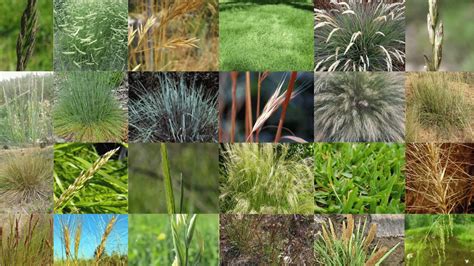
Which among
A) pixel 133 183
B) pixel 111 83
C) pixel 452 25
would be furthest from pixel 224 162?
pixel 452 25

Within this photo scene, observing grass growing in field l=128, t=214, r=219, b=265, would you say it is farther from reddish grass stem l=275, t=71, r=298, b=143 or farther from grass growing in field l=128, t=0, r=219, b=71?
Result: grass growing in field l=128, t=0, r=219, b=71

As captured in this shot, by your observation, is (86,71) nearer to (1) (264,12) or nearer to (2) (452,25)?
(1) (264,12)

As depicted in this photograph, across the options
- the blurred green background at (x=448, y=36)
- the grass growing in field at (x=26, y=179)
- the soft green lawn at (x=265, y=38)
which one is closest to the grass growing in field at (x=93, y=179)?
the grass growing in field at (x=26, y=179)

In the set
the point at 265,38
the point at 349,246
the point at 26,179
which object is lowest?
the point at 349,246

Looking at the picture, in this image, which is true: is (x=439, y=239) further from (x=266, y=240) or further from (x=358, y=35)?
(x=358, y=35)

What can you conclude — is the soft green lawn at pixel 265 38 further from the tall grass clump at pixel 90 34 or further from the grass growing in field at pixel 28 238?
the grass growing in field at pixel 28 238

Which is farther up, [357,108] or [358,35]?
[358,35]

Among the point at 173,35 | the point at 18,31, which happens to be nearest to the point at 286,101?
the point at 173,35

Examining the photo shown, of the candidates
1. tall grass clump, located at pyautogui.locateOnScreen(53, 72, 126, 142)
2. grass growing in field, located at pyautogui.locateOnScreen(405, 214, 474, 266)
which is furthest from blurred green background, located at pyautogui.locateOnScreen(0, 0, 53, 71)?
grass growing in field, located at pyautogui.locateOnScreen(405, 214, 474, 266)
